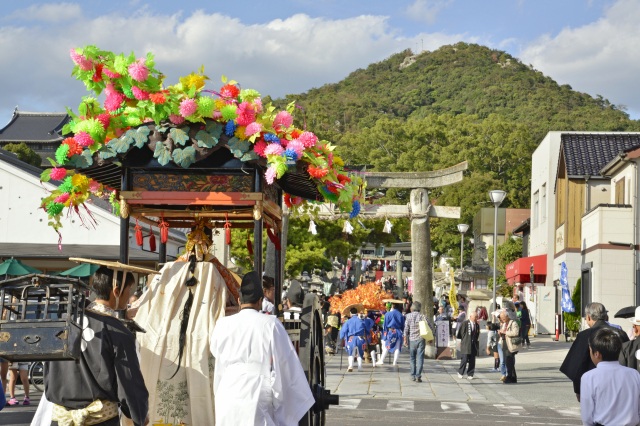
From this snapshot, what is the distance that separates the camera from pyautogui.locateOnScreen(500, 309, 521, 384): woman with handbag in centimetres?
2330

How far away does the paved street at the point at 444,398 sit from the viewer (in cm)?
1592

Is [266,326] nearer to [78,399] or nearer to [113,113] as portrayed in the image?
[78,399]

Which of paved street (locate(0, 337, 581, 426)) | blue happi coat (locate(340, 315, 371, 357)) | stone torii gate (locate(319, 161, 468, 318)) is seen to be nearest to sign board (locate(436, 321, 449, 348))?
stone torii gate (locate(319, 161, 468, 318))

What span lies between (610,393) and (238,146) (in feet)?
14.1

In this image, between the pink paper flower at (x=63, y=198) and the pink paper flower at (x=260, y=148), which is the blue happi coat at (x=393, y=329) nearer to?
the pink paper flower at (x=63, y=198)

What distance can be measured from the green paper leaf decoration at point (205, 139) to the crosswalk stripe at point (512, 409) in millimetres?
9336

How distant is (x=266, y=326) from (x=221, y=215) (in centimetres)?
339

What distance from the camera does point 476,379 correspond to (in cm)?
2464

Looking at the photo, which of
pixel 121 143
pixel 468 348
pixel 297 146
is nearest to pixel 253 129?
pixel 297 146

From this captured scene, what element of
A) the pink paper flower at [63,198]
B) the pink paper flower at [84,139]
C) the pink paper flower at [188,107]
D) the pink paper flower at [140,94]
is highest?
the pink paper flower at [140,94]

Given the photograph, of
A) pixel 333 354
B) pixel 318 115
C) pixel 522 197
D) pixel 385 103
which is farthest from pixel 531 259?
pixel 385 103

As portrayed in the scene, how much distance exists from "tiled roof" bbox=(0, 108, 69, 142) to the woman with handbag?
64410 millimetres

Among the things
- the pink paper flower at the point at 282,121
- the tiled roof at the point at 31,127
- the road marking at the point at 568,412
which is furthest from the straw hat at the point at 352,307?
the tiled roof at the point at 31,127

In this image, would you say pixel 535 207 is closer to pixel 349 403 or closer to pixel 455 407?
pixel 455 407
